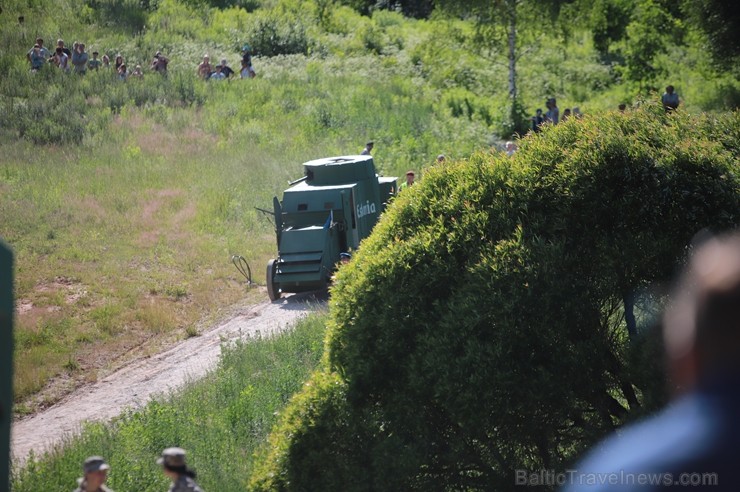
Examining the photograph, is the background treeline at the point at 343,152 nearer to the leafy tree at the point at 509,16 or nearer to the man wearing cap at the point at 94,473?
the leafy tree at the point at 509,16

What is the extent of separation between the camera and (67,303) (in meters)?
21.9

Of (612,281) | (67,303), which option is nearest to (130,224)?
(67,303)

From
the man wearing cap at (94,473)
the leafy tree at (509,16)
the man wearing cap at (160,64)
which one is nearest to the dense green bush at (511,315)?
the man wearing cap at (94,473)

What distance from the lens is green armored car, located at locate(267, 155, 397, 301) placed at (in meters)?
21.0

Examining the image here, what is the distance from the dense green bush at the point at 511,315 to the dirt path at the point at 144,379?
19.1 feet

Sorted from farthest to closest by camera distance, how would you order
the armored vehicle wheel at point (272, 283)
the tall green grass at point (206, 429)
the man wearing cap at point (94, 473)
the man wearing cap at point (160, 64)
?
1. the man wearing cap at point (160, 64)
2. the armored vehicle wheel at point (272, 283)
3. the tall green grass at point (206, 429)
4. the man wearing cap at point (94, 473)

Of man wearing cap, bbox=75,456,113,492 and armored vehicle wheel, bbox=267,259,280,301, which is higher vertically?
man wearing cap, bbox=75,456,113,492

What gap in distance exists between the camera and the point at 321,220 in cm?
2166

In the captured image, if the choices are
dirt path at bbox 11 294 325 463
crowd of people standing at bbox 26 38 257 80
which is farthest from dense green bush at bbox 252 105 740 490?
crowd of people standing at bbox 26 38 257 80

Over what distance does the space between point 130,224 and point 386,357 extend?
17.3 m

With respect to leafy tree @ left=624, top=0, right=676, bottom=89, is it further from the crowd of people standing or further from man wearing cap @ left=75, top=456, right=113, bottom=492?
man wearing cap @ left=75, top=456, right=113, bottom=492

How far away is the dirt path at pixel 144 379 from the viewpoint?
627 inches

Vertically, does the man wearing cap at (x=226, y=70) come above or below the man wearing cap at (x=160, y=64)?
below

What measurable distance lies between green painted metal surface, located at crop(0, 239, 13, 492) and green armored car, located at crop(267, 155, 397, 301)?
16202 millimetres
